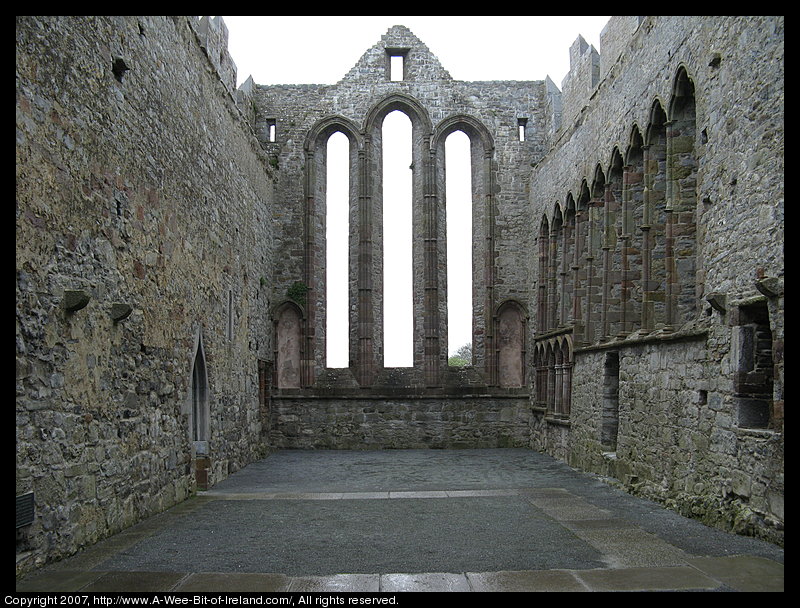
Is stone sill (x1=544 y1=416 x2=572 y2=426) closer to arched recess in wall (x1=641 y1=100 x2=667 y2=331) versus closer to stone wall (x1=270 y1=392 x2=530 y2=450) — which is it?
stone wall (x1=270 y1=392 x2=530 y2=450)

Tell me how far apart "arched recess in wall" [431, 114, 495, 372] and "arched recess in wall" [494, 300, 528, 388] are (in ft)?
0.95

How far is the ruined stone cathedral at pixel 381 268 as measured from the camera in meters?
6.18

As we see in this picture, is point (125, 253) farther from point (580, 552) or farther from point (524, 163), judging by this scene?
point (524, 163)

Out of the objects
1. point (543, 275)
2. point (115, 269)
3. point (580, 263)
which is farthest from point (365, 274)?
point (115, 269)

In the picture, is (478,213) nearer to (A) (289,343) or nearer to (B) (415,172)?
(B) (415,172)

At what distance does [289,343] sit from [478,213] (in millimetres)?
5157

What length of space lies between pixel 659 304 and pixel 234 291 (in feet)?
21.4

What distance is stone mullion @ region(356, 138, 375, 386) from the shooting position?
16875mm

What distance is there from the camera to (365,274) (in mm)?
17188

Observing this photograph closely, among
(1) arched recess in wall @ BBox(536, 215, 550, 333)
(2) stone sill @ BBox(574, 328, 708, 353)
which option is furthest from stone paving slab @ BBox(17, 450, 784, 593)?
(1) arched recess in wall @ BBox(536, 215, 550, 333)

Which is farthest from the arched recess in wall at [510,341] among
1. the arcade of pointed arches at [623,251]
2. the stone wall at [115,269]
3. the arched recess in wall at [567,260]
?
the stone wall at [115,269]

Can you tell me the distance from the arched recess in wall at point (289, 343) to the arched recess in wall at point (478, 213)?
332 centimetres

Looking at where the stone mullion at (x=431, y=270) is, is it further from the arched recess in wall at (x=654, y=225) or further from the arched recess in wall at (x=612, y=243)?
the arched recess in wall at (x=654, y=225)

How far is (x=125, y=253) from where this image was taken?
24.3 feet
